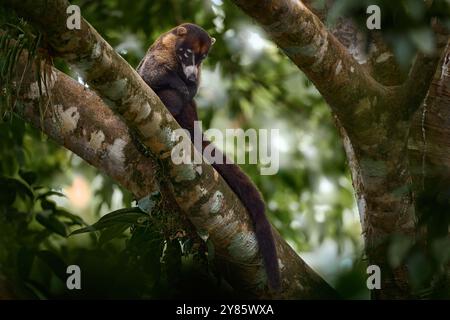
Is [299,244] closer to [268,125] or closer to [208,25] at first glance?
[268,125]

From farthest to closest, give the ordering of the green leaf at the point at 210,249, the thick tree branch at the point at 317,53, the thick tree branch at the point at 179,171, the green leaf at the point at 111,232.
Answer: the green leaf at the point at 111,232 → the green leaf at the point at 210,249 → the thick tree branch at the point at 317,53 → the thick tree branch at the point at 179,171

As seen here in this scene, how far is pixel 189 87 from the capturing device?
5.00 m

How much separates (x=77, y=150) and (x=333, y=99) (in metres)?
1.32

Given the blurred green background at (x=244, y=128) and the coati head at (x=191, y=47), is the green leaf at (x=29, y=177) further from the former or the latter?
the coati head at (x=191, y=47)

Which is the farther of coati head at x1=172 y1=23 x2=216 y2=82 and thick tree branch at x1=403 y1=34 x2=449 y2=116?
coati head at x1=172 y1=23 x2=216 y2=82

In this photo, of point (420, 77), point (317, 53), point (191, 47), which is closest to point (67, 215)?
point (191, 47)

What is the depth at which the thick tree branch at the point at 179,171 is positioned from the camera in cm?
298

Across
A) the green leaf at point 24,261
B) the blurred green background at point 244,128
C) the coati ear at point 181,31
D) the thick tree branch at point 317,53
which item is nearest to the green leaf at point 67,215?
the blurred green background at point 244,128

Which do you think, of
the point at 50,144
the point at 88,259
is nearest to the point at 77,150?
the point at 88,259

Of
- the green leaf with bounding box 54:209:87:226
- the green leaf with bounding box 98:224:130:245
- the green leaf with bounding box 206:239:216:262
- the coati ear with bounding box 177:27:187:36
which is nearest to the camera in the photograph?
the green leaf with bounding box 206:239:216:262

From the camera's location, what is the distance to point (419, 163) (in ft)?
13.1

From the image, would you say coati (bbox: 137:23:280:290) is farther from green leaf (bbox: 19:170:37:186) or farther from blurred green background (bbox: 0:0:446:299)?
green leaf (bbox: 19:170:37:186)

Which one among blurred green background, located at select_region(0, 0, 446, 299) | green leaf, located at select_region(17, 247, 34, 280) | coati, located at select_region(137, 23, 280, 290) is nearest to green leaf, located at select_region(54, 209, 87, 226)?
blurred green background, located at select_region(0, 0, 446, 299)

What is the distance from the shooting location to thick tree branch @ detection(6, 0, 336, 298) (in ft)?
9.78
